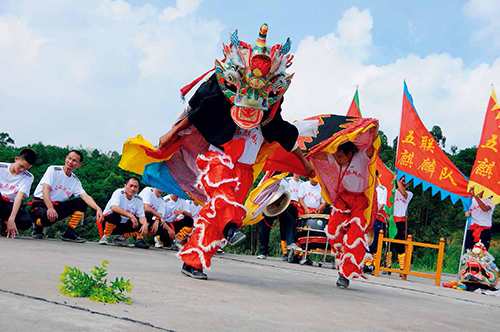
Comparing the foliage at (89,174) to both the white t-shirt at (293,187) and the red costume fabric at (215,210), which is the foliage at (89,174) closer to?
the white t-shirt at (293,187)

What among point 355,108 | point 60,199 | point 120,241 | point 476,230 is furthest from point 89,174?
point 476,230

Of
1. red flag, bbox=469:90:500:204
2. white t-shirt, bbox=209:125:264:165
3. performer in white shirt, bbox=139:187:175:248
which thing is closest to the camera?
white t-shirt, bbox=209:125:264:165

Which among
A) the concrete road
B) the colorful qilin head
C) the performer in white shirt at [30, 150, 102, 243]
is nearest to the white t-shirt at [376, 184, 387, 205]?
the concrete road

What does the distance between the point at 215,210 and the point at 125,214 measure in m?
4.13

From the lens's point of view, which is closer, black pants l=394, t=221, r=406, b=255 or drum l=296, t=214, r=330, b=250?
drum l=296, t=214, r=330, b=250

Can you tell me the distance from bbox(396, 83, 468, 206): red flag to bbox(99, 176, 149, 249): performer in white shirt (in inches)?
179

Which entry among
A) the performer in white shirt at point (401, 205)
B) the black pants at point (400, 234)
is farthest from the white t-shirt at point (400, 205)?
the black pants at point (400, 234)

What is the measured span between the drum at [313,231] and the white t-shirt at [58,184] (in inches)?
148

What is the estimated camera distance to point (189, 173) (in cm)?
545

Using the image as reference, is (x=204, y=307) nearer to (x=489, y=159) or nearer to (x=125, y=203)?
(x=125, y=203)

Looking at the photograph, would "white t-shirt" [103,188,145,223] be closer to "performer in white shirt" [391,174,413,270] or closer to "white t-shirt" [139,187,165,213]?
"white t-shirt" [139,187,165,213]

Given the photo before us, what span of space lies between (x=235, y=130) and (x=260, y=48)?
0.77 meters

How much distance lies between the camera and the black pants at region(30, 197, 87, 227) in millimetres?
7422

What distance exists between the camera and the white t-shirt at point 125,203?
8297mm
